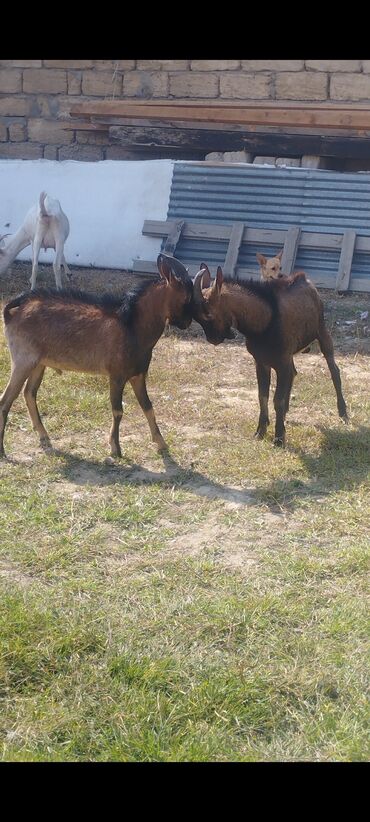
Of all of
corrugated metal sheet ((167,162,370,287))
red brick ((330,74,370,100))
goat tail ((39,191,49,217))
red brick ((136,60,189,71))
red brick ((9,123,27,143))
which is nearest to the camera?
corrugated metal sheet ((167,162,370,287))

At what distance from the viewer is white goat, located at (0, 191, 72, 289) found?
12.0m

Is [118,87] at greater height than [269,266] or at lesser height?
greater

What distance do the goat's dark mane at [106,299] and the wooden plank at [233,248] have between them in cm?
523

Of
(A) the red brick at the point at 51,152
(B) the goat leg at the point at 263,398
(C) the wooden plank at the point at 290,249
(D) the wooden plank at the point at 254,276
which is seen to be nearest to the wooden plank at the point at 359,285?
(D) the wooden plank at the point at 254,276

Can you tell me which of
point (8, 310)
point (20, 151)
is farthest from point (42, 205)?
point (8, 310)

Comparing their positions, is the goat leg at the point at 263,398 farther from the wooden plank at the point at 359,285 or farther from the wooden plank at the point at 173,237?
the wooden plank at the point at 173,237

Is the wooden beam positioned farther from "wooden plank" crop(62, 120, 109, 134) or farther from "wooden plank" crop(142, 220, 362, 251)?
"wooden plank" crop(62, 120, 109, 134)

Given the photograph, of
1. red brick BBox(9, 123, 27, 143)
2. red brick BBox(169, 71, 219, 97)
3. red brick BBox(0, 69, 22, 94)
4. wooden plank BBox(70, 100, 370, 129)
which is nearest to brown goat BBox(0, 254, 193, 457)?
wooden plank BBox(70, 100, 370, 129)

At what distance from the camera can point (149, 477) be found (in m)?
6.19

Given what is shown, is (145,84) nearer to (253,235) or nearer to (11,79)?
(11,79)

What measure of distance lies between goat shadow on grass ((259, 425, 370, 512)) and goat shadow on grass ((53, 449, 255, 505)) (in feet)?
0.67

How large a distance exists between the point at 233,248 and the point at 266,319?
17.9 feet

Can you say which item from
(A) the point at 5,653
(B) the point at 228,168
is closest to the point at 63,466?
(A) the point at 5,653

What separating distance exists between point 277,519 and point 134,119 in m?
9.99
